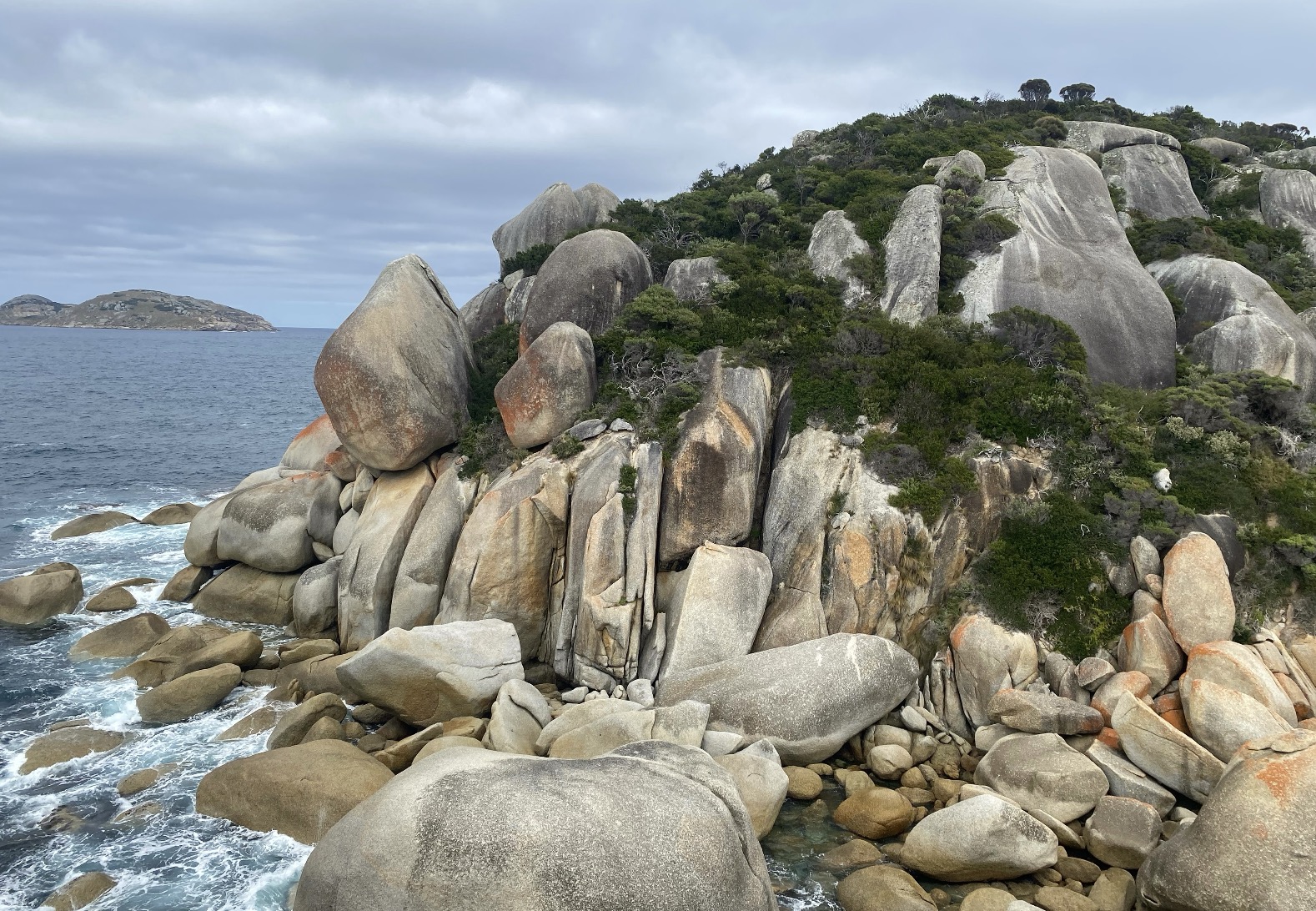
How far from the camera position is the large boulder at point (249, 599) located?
22.2 m

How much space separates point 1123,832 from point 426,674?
1263 cm

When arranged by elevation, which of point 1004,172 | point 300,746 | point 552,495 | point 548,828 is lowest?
point 300,746

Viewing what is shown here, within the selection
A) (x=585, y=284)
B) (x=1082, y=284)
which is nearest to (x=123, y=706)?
(x=585, y=284)

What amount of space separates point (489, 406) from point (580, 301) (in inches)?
171

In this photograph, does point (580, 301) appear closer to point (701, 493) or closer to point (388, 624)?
point (701, 493)

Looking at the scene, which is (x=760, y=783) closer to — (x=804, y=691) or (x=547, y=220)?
(x=804, y=691)

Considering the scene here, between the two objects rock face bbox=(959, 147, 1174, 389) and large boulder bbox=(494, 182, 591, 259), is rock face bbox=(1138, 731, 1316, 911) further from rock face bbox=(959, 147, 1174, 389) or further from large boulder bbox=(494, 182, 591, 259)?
large boulder bbox=(494, 182, 591, 259)

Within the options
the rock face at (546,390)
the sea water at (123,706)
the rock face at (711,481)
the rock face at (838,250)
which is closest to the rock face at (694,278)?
the rock face at (838,250)

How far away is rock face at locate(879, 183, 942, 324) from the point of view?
23844 millimetres

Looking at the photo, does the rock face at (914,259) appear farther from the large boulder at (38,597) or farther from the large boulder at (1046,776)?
the large boulder at (38,597)

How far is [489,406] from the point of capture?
76.7ft

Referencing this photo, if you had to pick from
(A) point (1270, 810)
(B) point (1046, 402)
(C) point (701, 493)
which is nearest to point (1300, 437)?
(B) point (1046, 402)

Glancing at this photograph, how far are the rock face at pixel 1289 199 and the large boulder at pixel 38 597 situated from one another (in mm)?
46969

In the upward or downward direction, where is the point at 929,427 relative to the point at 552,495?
upward
